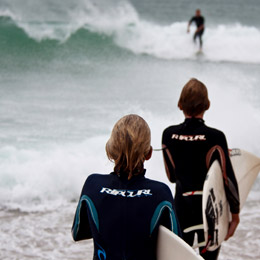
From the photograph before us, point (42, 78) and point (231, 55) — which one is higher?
point (231, 55)

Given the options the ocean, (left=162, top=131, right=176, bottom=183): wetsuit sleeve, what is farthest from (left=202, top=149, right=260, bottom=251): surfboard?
the ocean

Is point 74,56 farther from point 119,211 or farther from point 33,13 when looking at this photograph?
point 119,211

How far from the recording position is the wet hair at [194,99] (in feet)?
7.85

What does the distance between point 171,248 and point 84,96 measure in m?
8.90

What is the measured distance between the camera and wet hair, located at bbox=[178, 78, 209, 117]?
2393 mm

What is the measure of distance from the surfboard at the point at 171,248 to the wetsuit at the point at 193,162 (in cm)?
81

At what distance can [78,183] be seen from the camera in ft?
17.5

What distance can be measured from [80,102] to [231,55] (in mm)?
7747

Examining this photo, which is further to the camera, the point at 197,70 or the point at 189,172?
the point at 197,70

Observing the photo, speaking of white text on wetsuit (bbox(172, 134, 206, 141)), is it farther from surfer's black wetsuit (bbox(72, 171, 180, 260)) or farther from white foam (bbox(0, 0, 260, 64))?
white foam (bbox(0, 0, 260, 64))

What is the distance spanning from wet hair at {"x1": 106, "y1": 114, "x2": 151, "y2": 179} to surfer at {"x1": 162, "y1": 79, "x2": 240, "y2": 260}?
0.82 meters

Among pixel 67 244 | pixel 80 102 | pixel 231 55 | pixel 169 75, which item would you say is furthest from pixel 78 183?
pixel 231 55

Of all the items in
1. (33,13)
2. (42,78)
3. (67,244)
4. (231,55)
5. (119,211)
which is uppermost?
(33,13)

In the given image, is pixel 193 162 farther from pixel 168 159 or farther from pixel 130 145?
pixel 130 145
